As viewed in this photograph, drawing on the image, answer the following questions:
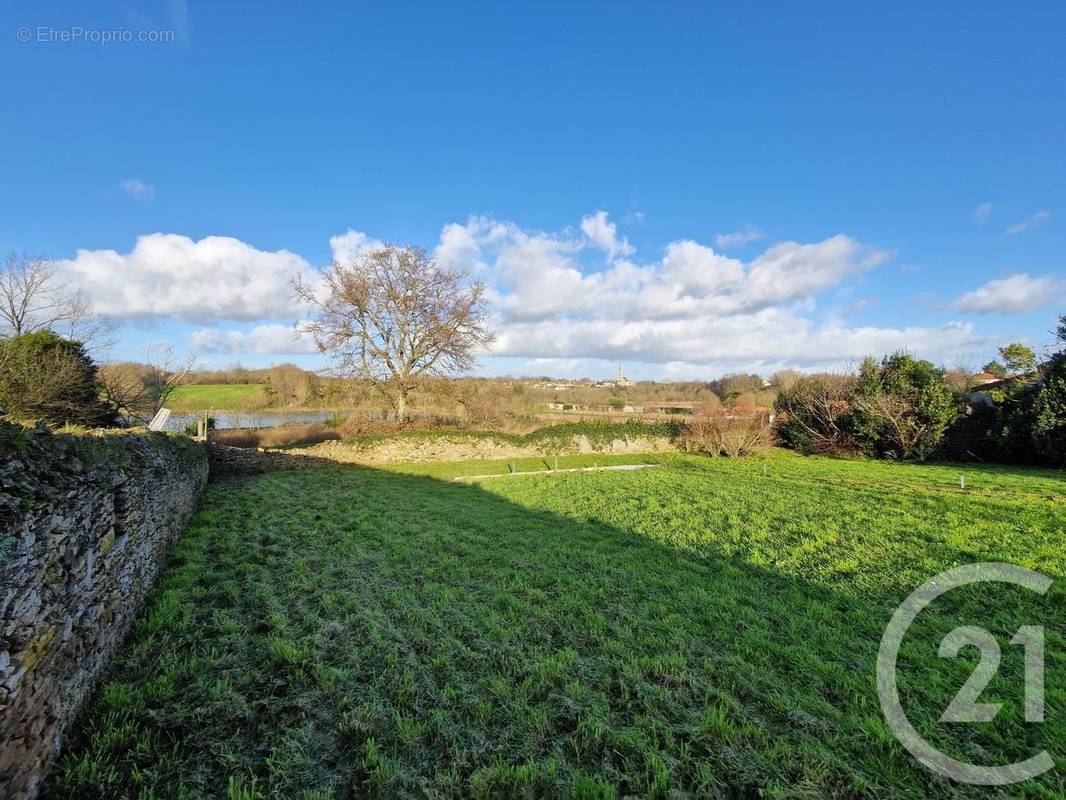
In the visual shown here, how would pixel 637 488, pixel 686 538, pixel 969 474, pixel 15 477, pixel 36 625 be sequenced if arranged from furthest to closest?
pixel 969 474, pixel 637 488, pixel 686 538, pixel 15 477, pixel 36 625

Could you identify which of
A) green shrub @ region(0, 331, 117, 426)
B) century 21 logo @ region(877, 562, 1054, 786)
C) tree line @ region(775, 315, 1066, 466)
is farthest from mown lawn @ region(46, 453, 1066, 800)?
tree line @ region(775, 315, 1066, 466)

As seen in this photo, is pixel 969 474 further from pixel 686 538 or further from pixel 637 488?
pixel 686 538

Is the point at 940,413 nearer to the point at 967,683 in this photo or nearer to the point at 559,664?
the point at 967,683

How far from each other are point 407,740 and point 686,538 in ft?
17.1

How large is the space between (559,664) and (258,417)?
24.2m

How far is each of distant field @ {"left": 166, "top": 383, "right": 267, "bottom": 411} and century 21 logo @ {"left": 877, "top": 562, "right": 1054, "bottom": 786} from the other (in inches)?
1068

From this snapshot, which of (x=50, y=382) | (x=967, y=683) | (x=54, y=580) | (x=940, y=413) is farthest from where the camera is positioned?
(x=940, y=413)

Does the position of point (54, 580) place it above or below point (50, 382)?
below

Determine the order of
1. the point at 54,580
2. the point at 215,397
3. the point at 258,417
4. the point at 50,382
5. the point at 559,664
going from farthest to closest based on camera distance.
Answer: the point at 215,397 < the point at 258,417 < the point at 50,382 < the point at 559,664 < the point at 54,580

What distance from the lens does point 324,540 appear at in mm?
6691

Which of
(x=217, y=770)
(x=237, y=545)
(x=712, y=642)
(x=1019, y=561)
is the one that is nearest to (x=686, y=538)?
(x=712, y=642)

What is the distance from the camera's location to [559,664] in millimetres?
3318

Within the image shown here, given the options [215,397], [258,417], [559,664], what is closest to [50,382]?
[559,664]

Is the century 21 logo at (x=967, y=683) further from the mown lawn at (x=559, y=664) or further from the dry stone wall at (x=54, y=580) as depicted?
the dry stone wall at (x=54, y=580)
